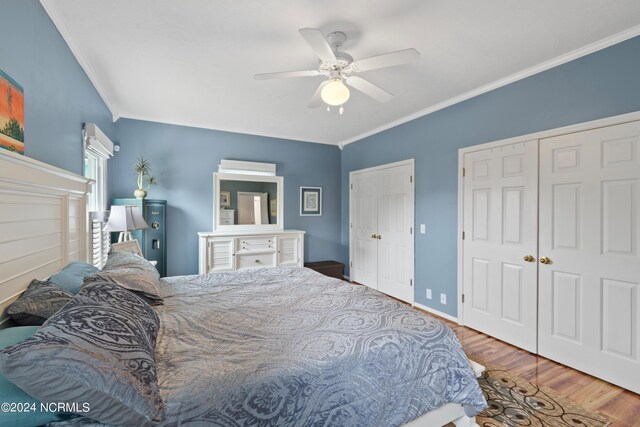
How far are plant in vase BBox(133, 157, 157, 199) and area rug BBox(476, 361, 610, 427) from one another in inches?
161

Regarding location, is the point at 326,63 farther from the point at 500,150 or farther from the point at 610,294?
the point at 610,294

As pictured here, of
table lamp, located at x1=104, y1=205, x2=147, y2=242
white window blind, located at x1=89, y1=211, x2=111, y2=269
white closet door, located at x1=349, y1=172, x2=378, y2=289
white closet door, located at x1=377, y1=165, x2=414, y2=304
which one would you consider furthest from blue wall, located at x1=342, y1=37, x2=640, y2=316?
white window blind, located at x1=89, y1=211, x2=111, y2=269

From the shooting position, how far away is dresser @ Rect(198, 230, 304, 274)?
13.2ft

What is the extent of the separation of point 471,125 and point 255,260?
3351 mm

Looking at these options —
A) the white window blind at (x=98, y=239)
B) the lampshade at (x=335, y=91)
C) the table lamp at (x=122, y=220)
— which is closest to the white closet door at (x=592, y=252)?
the lampshade at (x=335, y=91)

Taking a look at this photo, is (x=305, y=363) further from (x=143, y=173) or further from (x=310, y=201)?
(x=310, y=201)

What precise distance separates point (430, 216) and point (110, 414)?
11.5ft

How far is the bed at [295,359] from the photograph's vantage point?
1065 millimetres

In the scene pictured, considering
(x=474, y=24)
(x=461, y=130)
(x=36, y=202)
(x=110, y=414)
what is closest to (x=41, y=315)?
(x=36, y=202)

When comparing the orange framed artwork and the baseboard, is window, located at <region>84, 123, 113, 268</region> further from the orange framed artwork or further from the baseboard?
the baseboard

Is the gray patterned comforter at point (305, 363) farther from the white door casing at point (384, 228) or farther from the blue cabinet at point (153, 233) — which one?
the white door casing at point (384, 228)

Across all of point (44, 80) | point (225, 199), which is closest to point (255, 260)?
point (225, 199)

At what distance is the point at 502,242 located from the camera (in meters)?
2.86

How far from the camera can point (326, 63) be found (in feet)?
6.49
